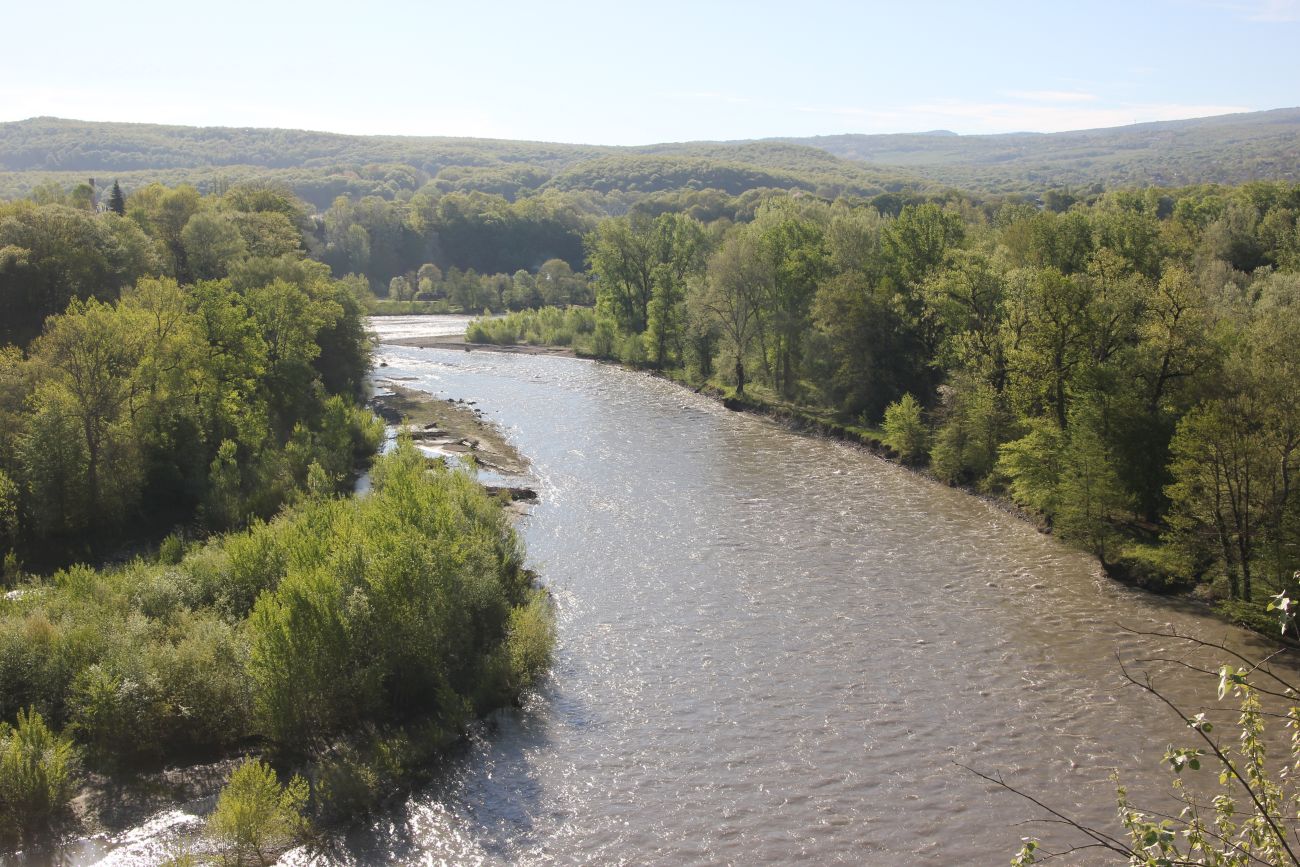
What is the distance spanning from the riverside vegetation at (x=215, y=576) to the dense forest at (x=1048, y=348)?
20673 mm

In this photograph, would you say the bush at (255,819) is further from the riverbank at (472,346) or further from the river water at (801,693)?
the riverbank at (472,346)

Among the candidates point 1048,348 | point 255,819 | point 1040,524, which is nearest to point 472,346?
point 1048,348

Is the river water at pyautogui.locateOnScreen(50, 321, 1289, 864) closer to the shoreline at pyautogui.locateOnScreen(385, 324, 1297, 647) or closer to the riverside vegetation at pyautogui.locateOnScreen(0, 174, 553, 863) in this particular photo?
the shoreline at pyautogui.locateOnScreen(385, 324, 1297, 647)

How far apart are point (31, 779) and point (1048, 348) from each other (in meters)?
37.4

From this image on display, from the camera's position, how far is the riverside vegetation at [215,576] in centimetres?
2056

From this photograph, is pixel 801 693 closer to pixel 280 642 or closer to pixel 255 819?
pixel 280 642

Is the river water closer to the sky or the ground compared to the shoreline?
closer to the ground

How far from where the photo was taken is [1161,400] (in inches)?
1342

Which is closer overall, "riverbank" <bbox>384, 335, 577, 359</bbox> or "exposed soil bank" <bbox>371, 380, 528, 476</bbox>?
"exposed soil bank" <bbox>371, 380, 528, 476</bbox>

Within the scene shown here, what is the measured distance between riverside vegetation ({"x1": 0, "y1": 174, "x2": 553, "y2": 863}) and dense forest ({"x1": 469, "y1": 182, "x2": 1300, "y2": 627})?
20673 mm

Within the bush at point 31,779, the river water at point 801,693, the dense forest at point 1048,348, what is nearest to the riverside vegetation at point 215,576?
the bush at point 31,779

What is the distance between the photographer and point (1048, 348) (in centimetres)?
3931

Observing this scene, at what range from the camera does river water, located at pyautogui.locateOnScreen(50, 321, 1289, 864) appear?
1930 centimetres

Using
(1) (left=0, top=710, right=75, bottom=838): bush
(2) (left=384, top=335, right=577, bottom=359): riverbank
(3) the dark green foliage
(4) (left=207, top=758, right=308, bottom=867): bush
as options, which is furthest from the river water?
(2) (left=384, top=335, right=577, bottom=359): riverbank
